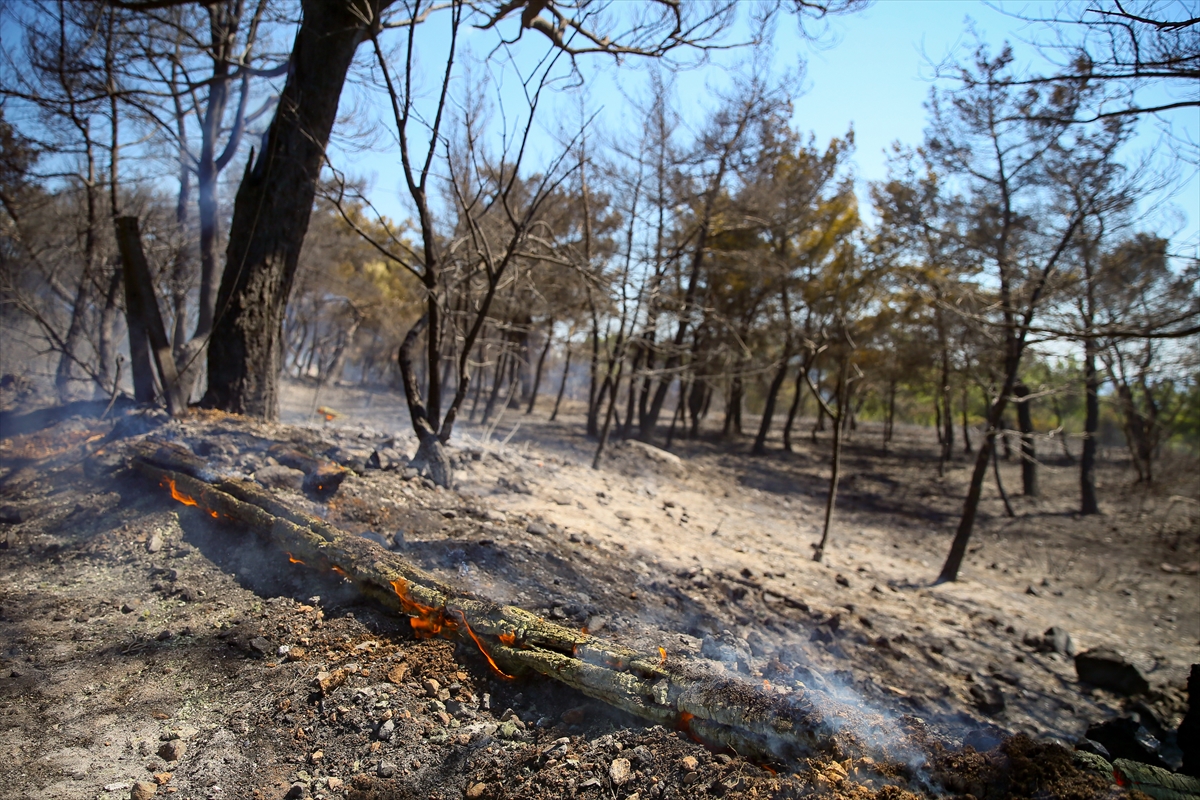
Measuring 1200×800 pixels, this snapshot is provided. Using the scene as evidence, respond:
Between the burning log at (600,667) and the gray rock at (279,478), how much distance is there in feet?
2.02

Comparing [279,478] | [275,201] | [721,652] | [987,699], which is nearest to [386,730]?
[721,652]

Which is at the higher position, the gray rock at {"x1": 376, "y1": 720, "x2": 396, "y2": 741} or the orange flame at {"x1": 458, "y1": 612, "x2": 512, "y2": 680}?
the orange flame at {"x1": 458, "y1": 612, "x2": 512, "y2": 680}

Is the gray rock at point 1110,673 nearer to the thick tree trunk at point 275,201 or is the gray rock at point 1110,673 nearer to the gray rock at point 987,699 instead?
the gray rock at point 987,699

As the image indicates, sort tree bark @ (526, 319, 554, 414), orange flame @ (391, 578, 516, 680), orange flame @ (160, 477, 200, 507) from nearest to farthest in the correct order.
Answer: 1. orange flame @ (391, 578, 516, 680)
2. orange flame @ (160, 477, 200, 507)
3. tree bark @ (526, 319, 554, 414)

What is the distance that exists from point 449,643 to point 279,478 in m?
2.20

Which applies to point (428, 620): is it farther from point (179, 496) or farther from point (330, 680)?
point (179, 496)

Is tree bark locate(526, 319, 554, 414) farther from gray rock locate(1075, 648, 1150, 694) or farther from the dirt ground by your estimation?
gray rock locate(1075, 648, 1150, 694)

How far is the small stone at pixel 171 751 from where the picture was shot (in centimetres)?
214

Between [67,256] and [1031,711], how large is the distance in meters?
14.2

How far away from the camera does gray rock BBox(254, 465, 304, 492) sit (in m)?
4.28

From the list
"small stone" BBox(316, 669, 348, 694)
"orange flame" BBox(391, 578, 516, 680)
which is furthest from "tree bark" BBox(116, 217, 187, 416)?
"small stone" BBox(316, 669, 348, 694)

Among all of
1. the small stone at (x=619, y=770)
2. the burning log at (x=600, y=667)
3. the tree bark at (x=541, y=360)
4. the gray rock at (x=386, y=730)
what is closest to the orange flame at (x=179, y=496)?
the burning log at (x=600, y=667)

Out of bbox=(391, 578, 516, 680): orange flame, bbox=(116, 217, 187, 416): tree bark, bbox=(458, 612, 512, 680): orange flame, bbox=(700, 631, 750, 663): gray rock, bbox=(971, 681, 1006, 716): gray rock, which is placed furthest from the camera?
bbox=(116, 217, 187, 416): tree bark

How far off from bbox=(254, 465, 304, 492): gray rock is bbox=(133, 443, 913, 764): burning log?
62 cm
